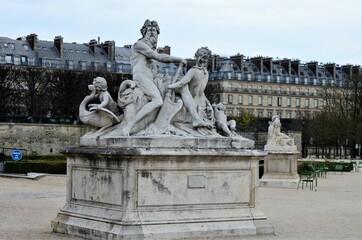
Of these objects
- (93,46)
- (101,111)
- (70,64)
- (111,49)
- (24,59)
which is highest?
(93,46)

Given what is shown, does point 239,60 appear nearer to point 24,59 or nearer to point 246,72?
point 246,72

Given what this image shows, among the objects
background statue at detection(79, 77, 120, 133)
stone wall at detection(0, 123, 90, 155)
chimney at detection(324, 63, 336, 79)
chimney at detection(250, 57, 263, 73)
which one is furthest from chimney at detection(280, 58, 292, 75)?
background statue at detection(79, 77, 120, 133)

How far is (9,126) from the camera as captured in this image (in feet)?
179

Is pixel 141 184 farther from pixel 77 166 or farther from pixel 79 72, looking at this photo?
pixel 79 72

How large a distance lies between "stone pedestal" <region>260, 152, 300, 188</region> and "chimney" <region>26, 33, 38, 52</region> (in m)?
60.6

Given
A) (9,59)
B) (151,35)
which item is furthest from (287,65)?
(151,35)

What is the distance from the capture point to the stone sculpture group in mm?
12719

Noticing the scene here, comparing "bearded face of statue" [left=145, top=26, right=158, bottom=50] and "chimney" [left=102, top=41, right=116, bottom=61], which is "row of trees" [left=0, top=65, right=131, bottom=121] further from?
"bearded face of statue" [left=145, top=26, right=158, bottom=50]

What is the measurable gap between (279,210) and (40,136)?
130 ft

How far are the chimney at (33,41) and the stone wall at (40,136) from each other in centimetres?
3161

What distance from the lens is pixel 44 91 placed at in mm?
62375

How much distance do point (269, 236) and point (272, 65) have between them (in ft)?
320

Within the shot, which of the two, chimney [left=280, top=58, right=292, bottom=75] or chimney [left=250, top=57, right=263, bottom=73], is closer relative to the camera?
chimney [left=250, top=57, right=263, bottom=73]

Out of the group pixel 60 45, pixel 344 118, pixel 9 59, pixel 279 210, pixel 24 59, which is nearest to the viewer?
pixel 279 210
